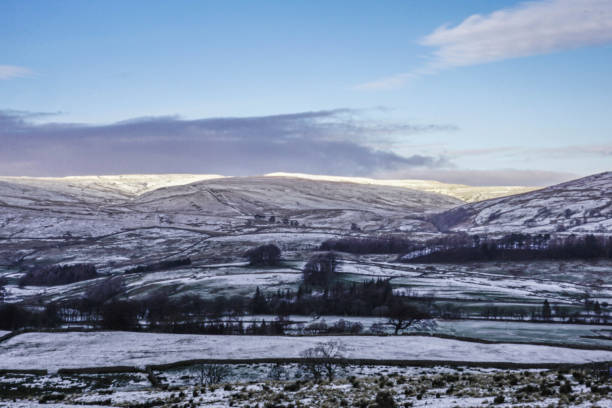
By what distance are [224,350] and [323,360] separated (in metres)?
15.1

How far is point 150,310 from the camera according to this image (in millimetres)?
122875

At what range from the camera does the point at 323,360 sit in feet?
201

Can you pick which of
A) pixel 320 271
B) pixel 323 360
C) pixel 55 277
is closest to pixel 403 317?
pixel 323 360

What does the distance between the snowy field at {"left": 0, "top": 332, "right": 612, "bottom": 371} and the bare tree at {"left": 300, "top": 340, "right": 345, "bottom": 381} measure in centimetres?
128

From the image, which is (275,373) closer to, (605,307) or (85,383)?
(85,383)

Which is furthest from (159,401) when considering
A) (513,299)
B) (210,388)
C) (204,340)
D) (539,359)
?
(513,299)

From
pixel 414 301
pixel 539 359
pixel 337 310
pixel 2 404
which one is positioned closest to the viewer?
pixel 2 404

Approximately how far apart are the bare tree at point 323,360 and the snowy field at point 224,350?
128cm

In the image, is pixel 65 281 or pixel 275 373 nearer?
pixel 275 373

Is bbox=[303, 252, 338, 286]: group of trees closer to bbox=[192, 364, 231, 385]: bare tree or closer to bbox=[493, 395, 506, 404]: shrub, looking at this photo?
bbox=[192, 364, 231, 385]: bare tree

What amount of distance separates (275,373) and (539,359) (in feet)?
89.0

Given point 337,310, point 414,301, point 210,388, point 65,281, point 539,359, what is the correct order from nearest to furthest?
point 210,388 → point 539,359 → point 337,310 → point 414,301 → point 65,281

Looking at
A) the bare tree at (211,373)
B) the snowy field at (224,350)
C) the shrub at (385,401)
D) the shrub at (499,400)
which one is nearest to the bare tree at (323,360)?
the snowy field at (224,350)

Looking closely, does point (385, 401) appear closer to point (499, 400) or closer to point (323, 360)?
point (499, 400)
